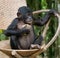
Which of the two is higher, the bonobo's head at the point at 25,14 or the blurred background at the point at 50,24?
the bonobo's head at the point at 25,14

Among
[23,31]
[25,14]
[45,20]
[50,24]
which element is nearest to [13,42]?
[23,31]

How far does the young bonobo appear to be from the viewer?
121 inches

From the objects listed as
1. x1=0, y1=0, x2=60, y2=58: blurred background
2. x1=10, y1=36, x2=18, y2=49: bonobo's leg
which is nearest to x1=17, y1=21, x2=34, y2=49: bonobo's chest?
x1=10, y1=36, x2=18, y2=49: bonobo's leg

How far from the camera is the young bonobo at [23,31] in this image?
3.07 meters

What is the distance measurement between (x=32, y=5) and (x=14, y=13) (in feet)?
3.44

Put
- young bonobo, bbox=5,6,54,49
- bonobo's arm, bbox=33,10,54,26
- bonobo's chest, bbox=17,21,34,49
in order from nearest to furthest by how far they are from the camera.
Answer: young bonobo, bbox=5,6,54,49
bonobo's chest, bbox=17,21,34,49
bonobo's arm, bbox=33,10,54,26

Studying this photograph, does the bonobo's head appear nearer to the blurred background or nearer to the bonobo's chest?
the bonobo's chest

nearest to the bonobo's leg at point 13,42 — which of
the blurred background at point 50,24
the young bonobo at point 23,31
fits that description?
the young bonobo at point 23,31

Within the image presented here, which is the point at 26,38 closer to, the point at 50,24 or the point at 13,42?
the point at 13,42

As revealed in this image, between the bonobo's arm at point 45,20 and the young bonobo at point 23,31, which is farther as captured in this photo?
the bonobo's arm at point 45,20

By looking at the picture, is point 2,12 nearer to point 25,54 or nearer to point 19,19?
point 19,19

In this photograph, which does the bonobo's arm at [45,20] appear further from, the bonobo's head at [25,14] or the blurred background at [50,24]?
the blurred background at [50,24]

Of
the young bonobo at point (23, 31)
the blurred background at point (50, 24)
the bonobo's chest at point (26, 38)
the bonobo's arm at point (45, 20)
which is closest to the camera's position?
the young bonobo at point (23, 31)

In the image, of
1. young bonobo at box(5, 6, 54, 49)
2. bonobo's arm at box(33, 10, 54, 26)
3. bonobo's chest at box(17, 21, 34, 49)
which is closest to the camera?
young bonobo at box(5, 6, 54, 49)
